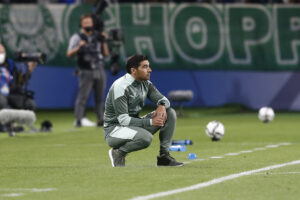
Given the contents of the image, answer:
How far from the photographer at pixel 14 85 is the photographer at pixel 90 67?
6.14 feet

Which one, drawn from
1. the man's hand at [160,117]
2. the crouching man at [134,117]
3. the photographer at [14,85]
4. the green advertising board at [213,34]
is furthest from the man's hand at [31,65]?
the man's hand at [160,117]

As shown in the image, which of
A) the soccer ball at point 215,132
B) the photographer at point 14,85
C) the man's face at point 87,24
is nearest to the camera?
the soccer ball at point 215,132

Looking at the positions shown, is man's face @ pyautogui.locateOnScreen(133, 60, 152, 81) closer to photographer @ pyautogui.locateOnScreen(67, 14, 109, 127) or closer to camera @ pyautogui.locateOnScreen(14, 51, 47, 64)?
camera @ pyautogui.locateOnScreen(14, 51, 47, 64)

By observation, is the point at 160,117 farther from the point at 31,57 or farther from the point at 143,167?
the point at 31,57

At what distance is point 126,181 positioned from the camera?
7.95 m

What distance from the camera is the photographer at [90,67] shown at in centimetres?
1827

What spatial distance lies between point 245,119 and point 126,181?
12.9 meters

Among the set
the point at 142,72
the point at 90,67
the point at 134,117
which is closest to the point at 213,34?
the point at 90,67

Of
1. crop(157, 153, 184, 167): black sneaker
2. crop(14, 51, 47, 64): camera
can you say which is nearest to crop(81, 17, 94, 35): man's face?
crop(14, 51, 47, 64): camera

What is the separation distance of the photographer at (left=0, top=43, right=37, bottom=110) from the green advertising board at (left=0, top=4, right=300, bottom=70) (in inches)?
264

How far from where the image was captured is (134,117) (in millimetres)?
9406

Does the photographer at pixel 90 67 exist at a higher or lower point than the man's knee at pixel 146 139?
lower

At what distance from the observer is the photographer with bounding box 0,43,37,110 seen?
634 inches

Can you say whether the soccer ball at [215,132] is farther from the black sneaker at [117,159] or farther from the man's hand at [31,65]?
the black sneaker at [117,159]
